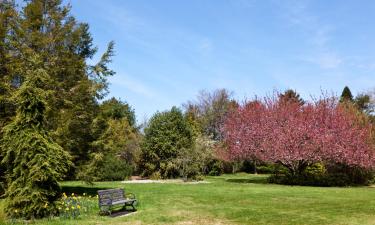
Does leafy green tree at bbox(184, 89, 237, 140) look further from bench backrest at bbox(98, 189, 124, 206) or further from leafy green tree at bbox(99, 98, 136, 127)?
bench backrest at bbox(98, 189, 124, 206)

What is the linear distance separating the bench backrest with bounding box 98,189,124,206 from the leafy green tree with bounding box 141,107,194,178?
1954 centimetres

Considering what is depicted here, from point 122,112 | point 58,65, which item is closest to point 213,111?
point 122,112

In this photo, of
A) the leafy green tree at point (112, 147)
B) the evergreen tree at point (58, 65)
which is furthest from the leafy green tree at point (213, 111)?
the evergreen tree at point (58, 65)

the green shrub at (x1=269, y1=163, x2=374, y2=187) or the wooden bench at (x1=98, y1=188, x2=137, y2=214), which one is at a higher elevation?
the green shrub at (x1=269, y1=163, x2=374, y2=187)

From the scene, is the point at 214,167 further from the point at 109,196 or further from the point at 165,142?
the point at 109,196

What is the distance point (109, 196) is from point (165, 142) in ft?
70.0

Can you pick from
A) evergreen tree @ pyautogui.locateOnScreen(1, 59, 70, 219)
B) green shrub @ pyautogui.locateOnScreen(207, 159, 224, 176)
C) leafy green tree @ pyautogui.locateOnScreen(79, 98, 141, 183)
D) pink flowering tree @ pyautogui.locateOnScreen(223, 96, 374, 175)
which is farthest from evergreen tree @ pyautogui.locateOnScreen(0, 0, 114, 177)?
green shrub @ pyautogui.locateOnScreen(207, 159, 224, 176)

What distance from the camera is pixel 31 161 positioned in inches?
460

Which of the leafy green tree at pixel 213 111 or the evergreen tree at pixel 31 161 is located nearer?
the evergreen tree at pixel 31 161

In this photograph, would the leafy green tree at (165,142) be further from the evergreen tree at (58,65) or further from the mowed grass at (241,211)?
the mowed grass at (241,211)

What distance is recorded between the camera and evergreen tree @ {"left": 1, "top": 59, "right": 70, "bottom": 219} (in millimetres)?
11406

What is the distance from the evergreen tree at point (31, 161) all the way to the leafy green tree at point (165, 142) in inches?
841

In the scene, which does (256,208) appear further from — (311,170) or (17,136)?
(311,170)

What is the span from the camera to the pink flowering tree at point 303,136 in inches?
1008
